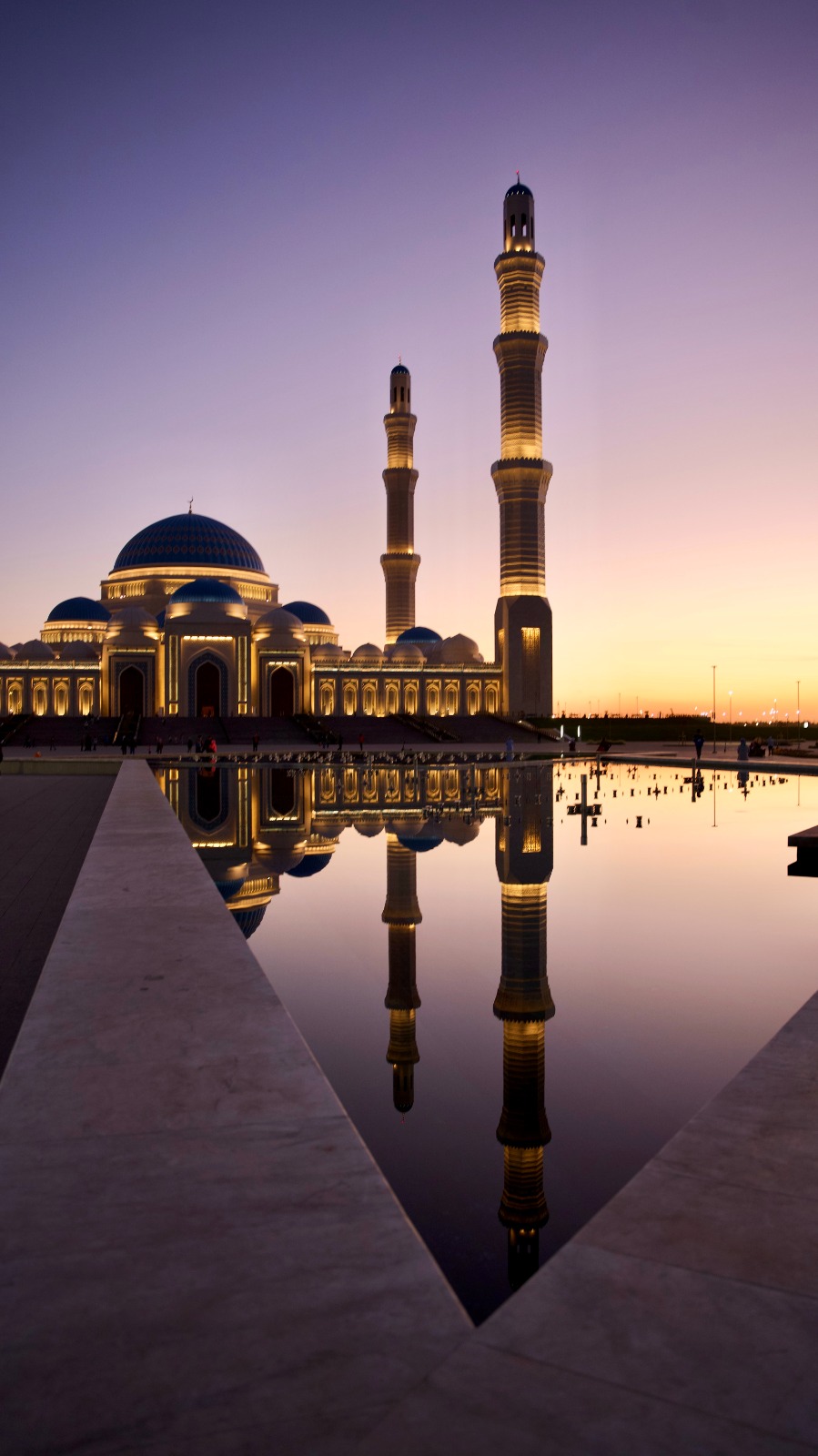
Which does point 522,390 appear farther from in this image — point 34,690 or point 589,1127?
point 589,1127

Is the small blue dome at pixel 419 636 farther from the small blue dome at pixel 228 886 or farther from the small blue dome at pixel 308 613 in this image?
the small blue dome at pixel 228 886

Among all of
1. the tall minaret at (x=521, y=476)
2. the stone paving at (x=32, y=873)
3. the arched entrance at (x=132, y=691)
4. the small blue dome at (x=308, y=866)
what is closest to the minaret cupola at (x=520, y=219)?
the tall minaret at (x=521, y=476)

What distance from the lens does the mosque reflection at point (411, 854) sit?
486cm

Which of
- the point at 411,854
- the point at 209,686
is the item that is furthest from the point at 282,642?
the point at 411,854

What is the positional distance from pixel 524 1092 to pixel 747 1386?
3.17 m

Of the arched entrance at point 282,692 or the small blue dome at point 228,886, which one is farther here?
the arched entrance at point 282,692

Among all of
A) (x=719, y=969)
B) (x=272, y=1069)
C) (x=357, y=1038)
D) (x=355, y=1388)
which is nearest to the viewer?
(x=355, y=1388)

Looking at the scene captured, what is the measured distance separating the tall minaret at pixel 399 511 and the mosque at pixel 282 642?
1.39 feet

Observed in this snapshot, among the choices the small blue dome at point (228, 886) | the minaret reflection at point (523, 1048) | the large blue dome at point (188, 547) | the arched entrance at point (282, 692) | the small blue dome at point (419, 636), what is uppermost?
the large blue dome at point (188, 547)

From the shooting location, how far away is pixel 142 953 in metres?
6.05

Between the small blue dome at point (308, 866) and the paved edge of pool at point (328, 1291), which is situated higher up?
the paved edge of pool at point (328, 1291)

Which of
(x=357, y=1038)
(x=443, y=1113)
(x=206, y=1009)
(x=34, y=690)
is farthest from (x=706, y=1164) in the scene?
(x=34, y=690)

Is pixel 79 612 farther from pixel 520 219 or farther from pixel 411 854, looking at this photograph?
pixel 411 854

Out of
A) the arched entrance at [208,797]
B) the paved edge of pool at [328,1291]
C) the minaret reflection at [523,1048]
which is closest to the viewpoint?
the paved edge of pool at [328,1291]
